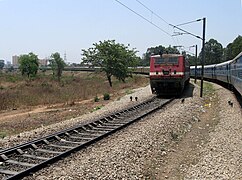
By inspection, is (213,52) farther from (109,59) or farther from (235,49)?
(109,59)

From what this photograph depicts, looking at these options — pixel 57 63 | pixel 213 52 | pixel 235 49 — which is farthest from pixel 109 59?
pixel 213 52

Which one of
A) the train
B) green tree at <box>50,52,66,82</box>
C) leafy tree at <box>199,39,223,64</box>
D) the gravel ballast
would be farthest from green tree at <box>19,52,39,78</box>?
Result: the gravel ballast

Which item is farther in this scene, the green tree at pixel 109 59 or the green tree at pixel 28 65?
the green tree at pixel 28 65

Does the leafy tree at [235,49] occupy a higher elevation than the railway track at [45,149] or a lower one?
higher

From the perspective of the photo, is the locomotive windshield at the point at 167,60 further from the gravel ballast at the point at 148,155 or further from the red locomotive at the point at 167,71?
the gravel ballast at the point at 148,155

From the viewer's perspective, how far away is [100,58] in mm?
48875

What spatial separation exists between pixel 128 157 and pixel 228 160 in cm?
234

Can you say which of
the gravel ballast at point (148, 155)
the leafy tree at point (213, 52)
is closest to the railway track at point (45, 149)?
the gravel ballast at point (148, 155)

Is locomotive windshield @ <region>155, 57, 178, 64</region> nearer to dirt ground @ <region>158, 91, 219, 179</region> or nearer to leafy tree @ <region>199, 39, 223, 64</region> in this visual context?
dirt ground @ <region>158, 91, 219, 179</region>

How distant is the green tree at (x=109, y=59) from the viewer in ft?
158

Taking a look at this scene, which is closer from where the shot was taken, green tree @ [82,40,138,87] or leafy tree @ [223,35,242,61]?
green tree @ [82,40,138,87]

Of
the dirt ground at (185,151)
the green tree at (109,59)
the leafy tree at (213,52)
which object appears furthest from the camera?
the leafy tree at (213,52)

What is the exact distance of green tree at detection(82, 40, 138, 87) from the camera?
158 feet

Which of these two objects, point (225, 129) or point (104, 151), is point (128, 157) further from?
point (225, 129)
